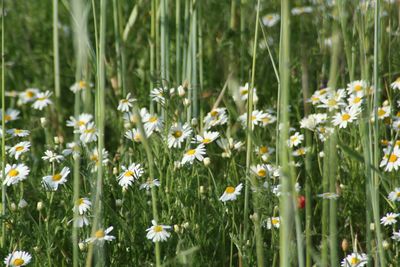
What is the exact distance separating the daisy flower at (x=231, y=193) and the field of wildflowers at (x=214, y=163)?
0.04ft

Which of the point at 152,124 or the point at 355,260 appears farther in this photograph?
the point at 152,124

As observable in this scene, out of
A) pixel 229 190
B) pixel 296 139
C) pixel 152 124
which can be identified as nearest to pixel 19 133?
pixel 152 124

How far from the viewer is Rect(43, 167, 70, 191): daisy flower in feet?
5.41

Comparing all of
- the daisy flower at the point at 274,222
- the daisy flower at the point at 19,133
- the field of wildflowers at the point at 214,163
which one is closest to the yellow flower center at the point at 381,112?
the field of wildflowers at the point at 214,163

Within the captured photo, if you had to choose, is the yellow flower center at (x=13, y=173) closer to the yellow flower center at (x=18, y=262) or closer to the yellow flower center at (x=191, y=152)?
the yellow flower center at (x=18, y=262)

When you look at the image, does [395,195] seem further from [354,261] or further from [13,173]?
[13,173]

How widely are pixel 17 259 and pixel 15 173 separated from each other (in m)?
0.25

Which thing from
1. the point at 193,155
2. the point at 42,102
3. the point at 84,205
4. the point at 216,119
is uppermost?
the point at 42,102

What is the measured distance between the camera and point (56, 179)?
168cm

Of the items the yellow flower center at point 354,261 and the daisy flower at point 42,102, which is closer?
the yellow flower center at point 354,261

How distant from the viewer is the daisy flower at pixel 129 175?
165cm

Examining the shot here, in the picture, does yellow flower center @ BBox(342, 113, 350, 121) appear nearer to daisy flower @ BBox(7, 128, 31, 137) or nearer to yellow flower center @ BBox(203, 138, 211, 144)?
yellow flower center @ BBox(203, 138, 211, 144)

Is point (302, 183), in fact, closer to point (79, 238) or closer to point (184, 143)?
point (184, 143)

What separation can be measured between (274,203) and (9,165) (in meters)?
0.61
